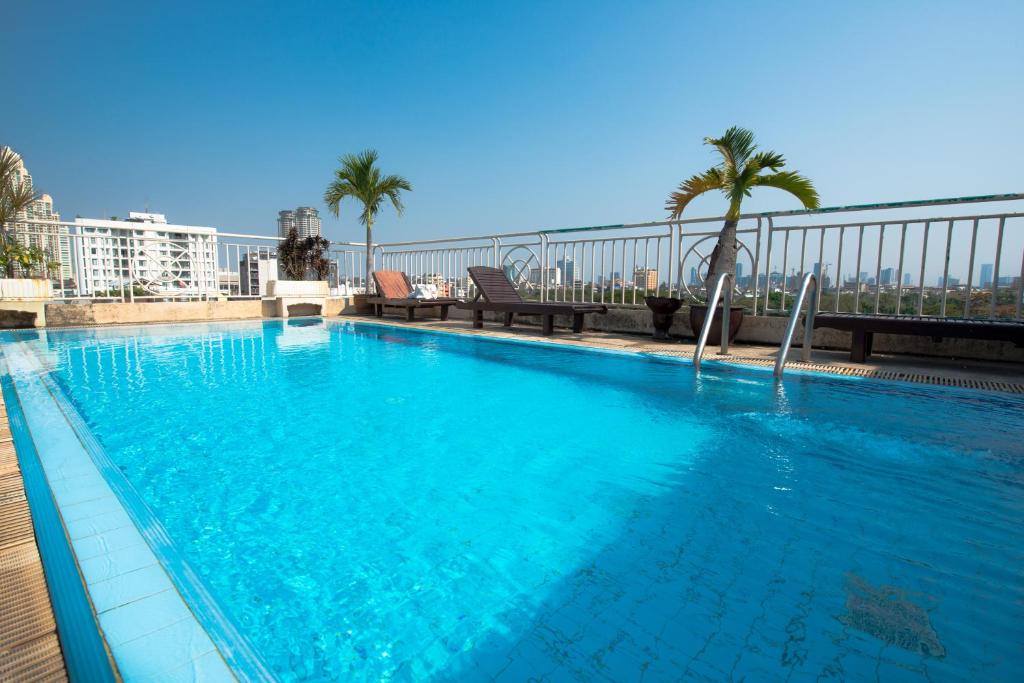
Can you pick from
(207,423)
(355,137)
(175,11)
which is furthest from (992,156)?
(175,11)

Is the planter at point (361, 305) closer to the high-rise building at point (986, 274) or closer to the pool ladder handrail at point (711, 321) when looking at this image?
the pool ladder handrail at point (711, 321)

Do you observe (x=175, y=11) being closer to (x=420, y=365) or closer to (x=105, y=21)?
(x=105, y=21)

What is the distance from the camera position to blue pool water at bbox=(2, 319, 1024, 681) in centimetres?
125

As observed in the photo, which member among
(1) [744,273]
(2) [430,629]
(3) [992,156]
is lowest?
(2) [430,629]

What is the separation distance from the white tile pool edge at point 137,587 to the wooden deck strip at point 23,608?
0.10 m

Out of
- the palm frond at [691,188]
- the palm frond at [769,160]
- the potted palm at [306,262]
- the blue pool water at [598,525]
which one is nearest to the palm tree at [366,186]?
the potted palm at [306,262]

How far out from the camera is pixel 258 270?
37.1 ft

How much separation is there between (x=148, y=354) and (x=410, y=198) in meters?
7.59

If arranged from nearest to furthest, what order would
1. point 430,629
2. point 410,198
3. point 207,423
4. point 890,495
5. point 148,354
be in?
point 430,629 → point 890,495 → point 207,423 → point 148,354 → point 410,198

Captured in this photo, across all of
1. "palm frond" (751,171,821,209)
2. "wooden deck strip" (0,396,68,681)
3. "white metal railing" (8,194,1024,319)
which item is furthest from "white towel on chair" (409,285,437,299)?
"wooden deck strip" (0,396,68,681)

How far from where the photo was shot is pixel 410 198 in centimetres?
1211

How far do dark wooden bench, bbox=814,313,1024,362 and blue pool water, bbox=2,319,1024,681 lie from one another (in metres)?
0.72

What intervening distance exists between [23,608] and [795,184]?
23.5ft

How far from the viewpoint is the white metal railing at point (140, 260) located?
8391 millimetres
